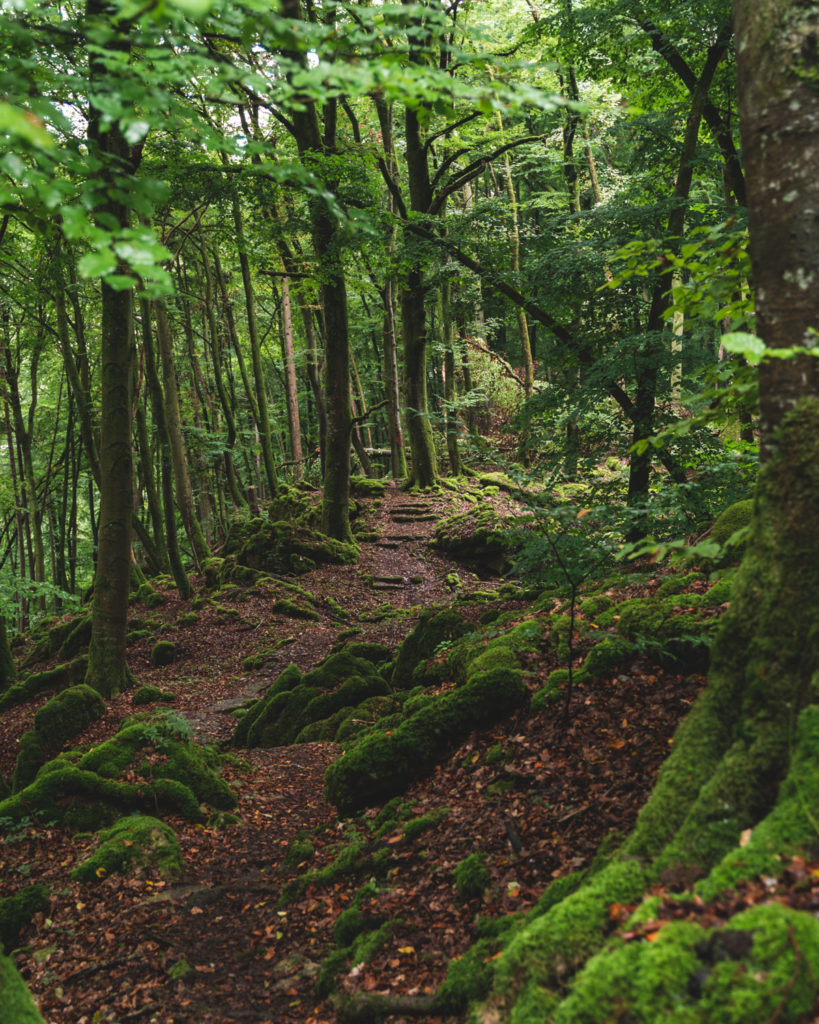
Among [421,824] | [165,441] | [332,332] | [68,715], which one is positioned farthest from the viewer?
[165,441]

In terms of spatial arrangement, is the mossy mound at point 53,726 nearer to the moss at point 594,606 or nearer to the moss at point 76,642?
the moss at point 76,642

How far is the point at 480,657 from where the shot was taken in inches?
225

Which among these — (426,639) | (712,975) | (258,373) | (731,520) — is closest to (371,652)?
(426,639)

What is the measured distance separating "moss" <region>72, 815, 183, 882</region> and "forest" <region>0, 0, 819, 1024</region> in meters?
0.03

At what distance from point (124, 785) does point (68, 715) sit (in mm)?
2327

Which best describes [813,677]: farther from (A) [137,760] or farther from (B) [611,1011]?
(A) [137,760]

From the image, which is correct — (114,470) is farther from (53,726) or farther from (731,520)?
(731,520)

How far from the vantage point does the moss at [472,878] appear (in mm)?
3414

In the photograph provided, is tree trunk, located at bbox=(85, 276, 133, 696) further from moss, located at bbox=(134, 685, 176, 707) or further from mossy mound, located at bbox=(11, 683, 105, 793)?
mossy mound, located at bbox=(11, 683, 105, 793)

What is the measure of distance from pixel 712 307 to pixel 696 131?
17.5ft

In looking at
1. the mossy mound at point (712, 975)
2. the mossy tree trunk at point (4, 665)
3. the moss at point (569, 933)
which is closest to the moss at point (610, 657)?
the moss at point (569, 933)

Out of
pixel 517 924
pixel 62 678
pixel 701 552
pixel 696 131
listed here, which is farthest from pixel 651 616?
pixel 62 678

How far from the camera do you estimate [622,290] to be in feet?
23.3

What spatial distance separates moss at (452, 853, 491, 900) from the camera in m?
3.41
